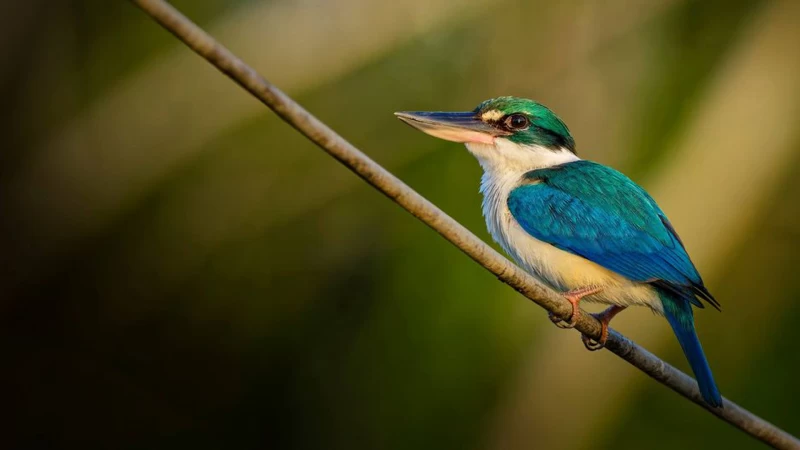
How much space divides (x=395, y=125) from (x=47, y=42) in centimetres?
188

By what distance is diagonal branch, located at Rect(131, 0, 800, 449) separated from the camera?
59.5 inches

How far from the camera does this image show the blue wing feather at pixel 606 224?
9.26 ft

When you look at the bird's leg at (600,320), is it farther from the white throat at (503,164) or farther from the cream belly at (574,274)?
the white throat at (503,164)

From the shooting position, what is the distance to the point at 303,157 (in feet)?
16.7

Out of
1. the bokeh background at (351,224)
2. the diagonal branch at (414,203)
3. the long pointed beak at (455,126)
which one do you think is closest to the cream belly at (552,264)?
the long pointed beak at (455,126)

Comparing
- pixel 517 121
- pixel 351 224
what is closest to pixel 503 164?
pixel 517 121

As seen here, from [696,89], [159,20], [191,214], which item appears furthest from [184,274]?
[159,20]

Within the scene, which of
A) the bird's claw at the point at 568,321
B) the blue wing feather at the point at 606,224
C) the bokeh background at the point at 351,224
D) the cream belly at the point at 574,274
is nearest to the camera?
the bird's claw at the point at 568,321

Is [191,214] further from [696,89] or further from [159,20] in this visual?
[159,20]

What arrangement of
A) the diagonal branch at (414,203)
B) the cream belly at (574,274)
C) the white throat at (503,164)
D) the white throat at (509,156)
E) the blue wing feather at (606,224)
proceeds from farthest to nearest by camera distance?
1. the white throat at (509,156)
2. the white throat at (503,164)
3. the cream belly at (574,274)
4. the blue wing feather at (606,224)
5. the diagonal branch at (414,203)

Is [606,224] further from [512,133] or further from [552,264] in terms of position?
[512,133]

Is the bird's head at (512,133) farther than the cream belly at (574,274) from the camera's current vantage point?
Yes

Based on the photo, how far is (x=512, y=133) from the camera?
3.41 metres

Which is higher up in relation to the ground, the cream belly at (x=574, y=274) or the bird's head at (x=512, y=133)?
the bird's head at (x=512, y=133)
